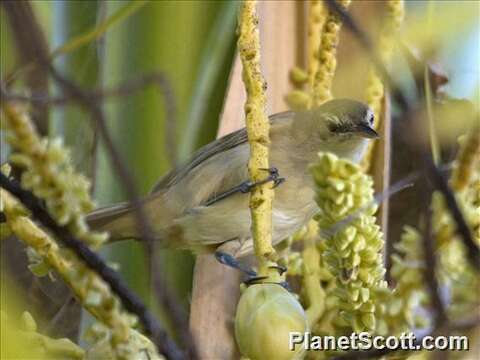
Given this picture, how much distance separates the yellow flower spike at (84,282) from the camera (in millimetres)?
575

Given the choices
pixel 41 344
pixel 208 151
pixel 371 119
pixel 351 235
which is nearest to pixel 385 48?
pixel 371 119

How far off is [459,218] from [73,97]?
212 mm

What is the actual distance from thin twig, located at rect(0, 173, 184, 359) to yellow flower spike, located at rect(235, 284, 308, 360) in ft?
0.42

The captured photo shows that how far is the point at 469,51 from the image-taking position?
43.0 inches

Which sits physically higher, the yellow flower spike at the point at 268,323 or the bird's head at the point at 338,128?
the bird's head at the point at 338,128

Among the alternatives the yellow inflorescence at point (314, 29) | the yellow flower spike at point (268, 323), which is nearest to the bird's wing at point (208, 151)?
the yellow inflorescence at point (314, 29)

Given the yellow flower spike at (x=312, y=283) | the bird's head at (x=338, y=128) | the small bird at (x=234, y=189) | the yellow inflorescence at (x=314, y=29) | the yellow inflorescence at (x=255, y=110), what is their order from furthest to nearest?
the small bird at (x=234, y=189) < the bird's head at (x=338, y=128) < the yellow inflorescence at (x=314, y=29) < the yellow flower spike at (x=312, y=283) < the yellow inflorescence at (x=255, y=110)

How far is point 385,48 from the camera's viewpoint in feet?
4.06

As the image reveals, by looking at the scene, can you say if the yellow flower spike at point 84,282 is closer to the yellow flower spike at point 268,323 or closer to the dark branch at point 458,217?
the yellow flower spike at point 268,323

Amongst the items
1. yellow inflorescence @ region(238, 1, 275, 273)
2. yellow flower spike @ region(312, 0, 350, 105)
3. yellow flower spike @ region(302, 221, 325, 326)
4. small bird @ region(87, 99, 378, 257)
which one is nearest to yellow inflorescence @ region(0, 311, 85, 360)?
yellow inflorescence @ region(238, 1, 275, 273)

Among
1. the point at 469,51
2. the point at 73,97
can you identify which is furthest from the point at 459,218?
the point at 469,51

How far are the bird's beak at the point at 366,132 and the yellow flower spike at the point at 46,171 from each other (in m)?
0.84

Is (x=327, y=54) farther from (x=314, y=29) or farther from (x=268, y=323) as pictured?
(x=268, y=323)

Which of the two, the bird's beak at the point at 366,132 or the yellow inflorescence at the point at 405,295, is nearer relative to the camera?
the yellow inflorescence at the point at 405,295
